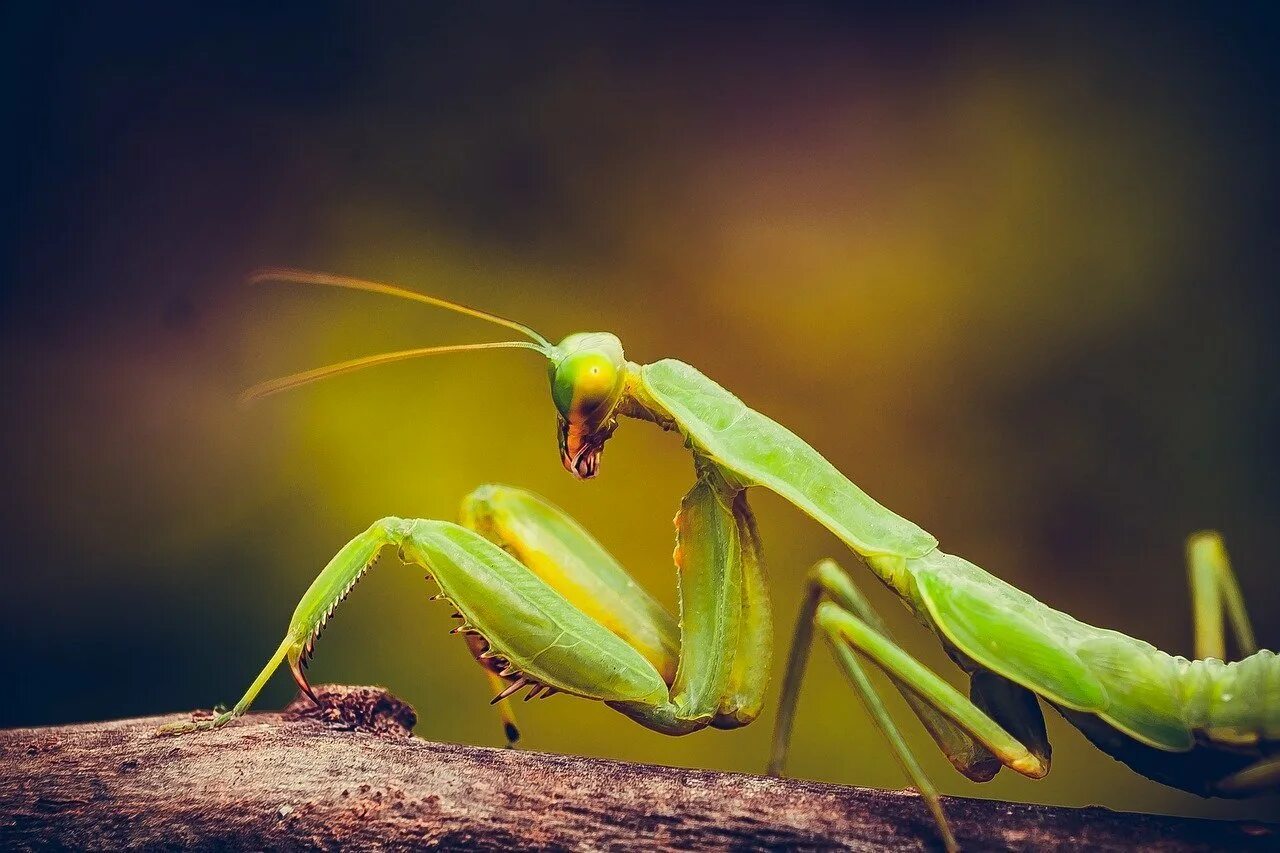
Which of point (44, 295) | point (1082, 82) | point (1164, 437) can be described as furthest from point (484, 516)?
point (1082, 82)

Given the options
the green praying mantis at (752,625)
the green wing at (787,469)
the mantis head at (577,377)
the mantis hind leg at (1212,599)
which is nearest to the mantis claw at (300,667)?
the green praying mantis at (752,625)

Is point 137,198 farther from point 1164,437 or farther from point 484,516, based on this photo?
point 1164,437

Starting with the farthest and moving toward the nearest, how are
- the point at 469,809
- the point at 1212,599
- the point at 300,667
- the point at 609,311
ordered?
the point at 609,311 < the point at 1212,599 < the point at 300,667 < the point at 469,809

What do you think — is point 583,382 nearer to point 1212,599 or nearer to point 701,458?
point 701,458

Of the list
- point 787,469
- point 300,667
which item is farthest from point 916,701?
point 300,667

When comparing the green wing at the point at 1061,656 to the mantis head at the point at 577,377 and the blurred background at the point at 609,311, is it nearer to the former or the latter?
the mantis head at the point at 577,377

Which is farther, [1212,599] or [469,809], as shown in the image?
[1212,599]

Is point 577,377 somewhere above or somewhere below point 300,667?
above
